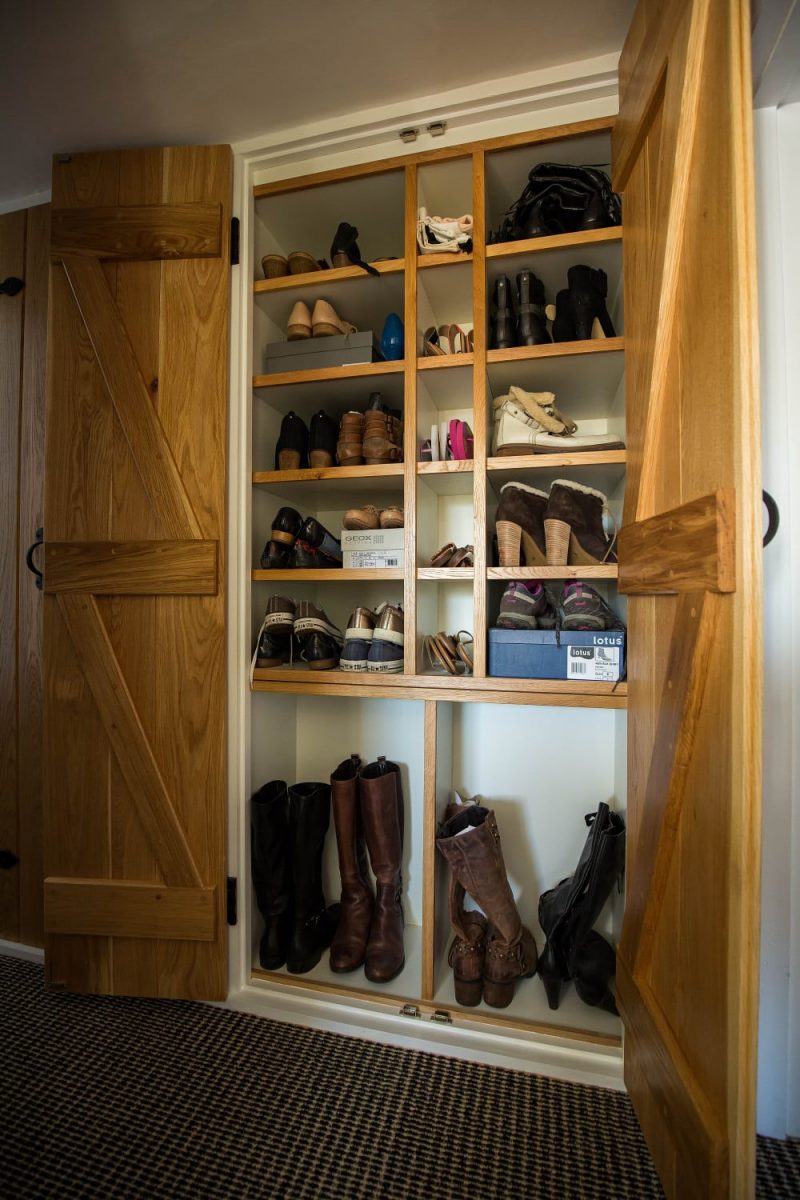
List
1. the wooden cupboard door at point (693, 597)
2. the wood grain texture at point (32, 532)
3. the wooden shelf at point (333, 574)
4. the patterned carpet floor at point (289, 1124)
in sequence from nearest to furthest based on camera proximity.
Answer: the wooden cupboard door at point (693, 597) → the patterned carpet floor at point (289, 1124) → the wooden shelf at point (333, 574) → the wood grain texture at point (32, 532)

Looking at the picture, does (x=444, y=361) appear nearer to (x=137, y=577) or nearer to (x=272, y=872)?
(x=137, y=577)

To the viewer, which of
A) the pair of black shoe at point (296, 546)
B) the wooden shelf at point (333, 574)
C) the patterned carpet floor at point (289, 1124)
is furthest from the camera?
the pair of black shoe at point (296, 546)

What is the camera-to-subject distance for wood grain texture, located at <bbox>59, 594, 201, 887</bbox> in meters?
1.35

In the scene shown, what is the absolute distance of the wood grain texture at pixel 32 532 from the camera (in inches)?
63.8

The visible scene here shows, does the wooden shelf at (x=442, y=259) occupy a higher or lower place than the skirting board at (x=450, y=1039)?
higher

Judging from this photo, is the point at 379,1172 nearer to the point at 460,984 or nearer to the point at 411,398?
the point at 460,984

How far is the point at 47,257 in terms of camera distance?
1.62 m

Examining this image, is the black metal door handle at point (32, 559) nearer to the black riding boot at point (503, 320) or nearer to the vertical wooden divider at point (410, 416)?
the vertical wooden divider at point (410, 416)

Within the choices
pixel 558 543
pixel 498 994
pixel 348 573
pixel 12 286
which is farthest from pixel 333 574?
pixel 12 286

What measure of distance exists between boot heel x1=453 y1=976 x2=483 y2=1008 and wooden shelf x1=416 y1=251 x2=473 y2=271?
1.86 meters

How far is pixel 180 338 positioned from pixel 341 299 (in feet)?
1.61

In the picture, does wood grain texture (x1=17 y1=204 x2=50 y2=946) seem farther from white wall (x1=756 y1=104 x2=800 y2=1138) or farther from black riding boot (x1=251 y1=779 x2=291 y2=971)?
white wall (x1=756 y1=104 x2=800 y2=1138)

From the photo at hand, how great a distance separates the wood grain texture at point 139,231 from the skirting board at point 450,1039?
2.02 metres

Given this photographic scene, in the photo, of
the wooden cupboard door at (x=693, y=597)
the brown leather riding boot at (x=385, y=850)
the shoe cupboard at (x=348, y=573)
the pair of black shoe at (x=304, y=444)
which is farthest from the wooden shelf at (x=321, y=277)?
the brown leather riding boot at (x=385, y=850)
